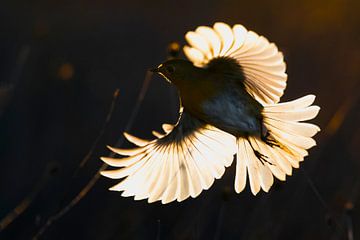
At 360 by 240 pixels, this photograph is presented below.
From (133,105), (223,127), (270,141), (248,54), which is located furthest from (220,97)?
(133,105)

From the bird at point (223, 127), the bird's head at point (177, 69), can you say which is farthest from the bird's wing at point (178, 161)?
the bird's head at point (177, 69)

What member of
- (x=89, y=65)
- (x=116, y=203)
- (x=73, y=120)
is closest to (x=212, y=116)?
(x=116, y=203)

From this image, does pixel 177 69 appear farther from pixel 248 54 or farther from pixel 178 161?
pixel 178 161

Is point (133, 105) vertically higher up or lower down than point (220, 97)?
lower down

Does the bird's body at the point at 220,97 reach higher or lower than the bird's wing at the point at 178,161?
higher

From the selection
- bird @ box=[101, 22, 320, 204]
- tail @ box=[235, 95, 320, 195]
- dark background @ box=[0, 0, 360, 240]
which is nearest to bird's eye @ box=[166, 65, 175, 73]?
bird @ box=[101, 22, 320, 204]

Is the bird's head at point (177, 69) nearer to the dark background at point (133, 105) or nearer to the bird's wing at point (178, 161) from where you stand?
the dark background at point (133, 105)
